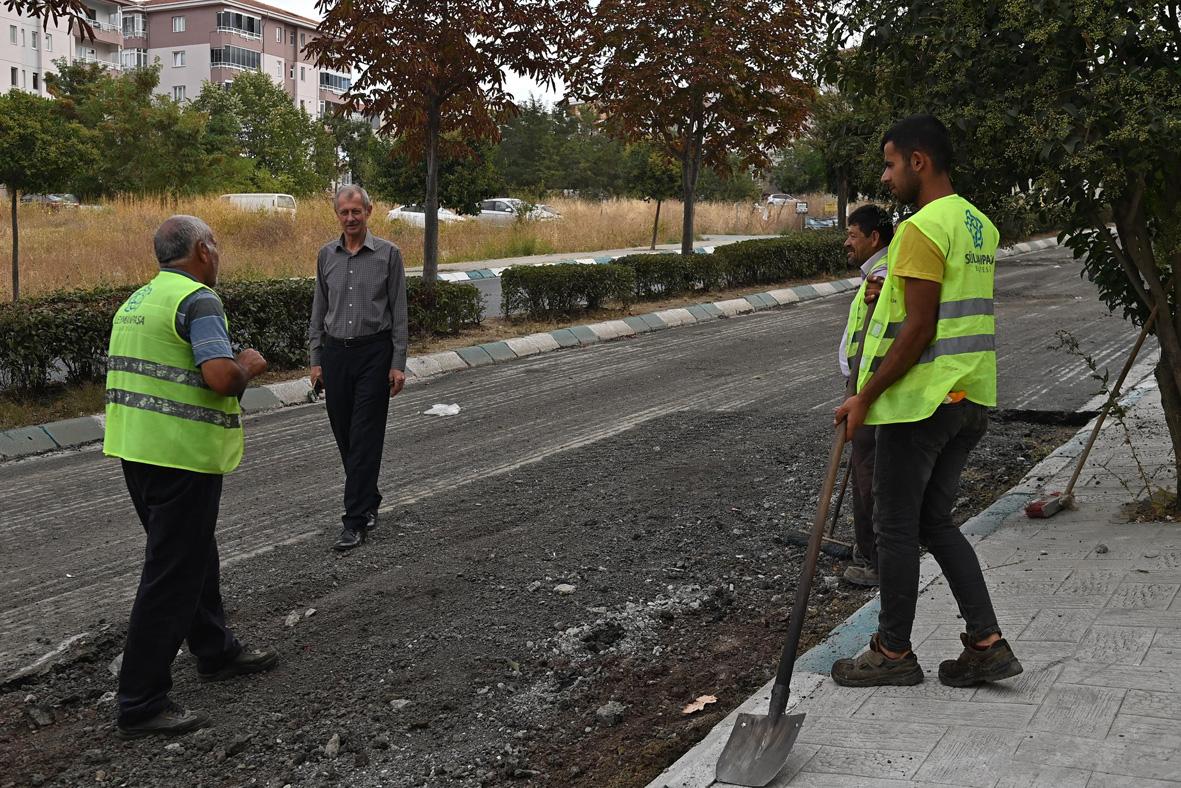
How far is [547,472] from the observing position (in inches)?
302

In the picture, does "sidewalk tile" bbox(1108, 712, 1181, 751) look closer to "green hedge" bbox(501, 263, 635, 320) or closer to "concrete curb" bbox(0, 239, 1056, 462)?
"concrete curb" bbox(0, 239, 1056, 462)

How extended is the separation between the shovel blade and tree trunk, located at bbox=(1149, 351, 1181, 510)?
338cm

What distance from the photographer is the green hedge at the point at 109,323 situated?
9.53m

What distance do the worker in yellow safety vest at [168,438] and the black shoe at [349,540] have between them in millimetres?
1855

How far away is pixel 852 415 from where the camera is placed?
3867mm

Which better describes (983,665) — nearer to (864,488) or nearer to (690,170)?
(864,488)

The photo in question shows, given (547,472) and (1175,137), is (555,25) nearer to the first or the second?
(547,472)

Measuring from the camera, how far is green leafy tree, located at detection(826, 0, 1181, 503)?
524cm

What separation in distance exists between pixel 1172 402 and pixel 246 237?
852 inches

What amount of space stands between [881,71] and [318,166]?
47.2 meters

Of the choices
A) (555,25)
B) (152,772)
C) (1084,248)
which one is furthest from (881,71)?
(555,25)

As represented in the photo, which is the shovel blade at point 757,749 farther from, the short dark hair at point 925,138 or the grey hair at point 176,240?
the grey hair at point 176,240

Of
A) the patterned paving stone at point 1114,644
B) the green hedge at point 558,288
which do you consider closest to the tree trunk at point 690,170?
the green hedge at point 558,288

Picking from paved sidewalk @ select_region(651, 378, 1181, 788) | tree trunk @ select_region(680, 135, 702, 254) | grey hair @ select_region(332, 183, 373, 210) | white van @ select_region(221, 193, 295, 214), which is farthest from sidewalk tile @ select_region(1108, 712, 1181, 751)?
white van @ select_region(221, 193, 295, 214)
